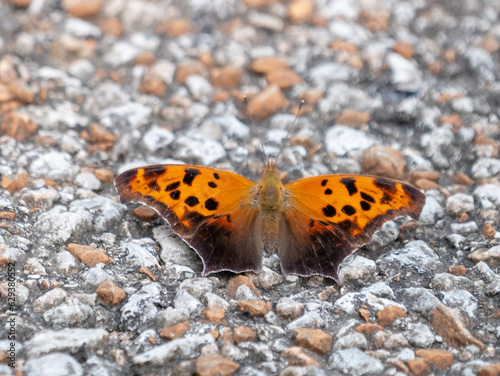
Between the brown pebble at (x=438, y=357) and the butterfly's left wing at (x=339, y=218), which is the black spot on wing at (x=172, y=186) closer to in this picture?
the butterfly's left wing at (x=339, y=218)

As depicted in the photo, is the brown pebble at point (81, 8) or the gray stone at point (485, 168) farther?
the brown pebble at point (81, 8)

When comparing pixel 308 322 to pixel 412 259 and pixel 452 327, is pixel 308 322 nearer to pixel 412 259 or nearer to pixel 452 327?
pixel 452 327

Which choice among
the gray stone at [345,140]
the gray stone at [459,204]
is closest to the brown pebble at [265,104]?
the gray stone at [345,140]

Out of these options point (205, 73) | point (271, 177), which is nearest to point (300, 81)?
point (205, 73)

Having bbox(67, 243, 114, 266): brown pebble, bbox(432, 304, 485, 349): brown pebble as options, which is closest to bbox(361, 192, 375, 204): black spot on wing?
bbox(432, 304, 485, 349): brown pebble

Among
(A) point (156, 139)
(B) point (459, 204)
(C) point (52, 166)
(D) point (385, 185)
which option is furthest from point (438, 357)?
(C) point (52, 166)

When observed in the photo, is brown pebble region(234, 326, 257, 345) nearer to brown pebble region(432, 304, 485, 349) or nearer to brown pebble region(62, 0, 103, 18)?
brown pebble region(432, 304, 485, 349)

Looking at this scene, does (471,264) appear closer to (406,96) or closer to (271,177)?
(271,177)
